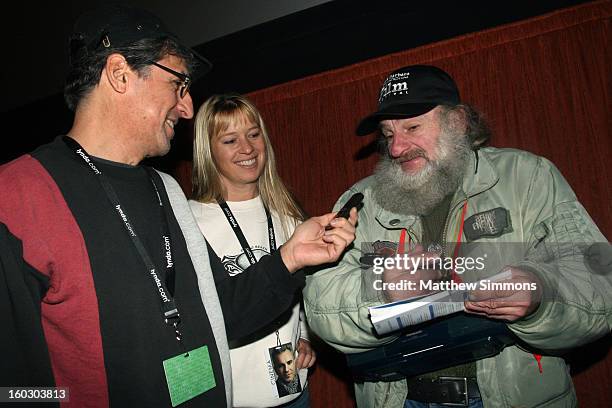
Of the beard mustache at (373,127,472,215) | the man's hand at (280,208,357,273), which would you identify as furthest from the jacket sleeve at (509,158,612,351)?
the man's hand at (280,208,357,273)

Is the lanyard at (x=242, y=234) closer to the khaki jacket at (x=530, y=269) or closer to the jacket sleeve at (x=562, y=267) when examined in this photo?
the khaki jacket at (x=530, y=269)

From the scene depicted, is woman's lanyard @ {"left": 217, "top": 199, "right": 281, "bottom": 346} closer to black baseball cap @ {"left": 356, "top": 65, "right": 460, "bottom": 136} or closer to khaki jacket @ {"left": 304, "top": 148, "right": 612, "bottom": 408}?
khaki jacket @ {"left": 304, "top": 148, "right": 612, "bottom": 408}

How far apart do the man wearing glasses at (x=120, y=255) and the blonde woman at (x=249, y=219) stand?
42 centimetres

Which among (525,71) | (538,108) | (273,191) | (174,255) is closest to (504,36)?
(525,71)

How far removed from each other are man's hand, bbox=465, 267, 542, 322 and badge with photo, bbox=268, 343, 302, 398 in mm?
1047

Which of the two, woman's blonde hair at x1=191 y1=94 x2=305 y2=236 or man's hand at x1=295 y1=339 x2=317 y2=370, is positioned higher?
woman's blonde hair at x1=191 y1=94 x2=305 y2=236

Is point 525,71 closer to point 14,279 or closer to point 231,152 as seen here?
point 231,152

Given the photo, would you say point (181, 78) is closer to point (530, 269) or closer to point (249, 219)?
point (249, 219)

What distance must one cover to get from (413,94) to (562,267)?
93 centimetres

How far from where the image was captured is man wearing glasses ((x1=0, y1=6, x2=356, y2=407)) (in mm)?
1157

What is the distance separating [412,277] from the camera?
139 cm

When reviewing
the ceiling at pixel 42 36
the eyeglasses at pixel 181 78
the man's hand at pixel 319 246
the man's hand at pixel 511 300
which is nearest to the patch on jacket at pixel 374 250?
the man's hand at pixel 319 246

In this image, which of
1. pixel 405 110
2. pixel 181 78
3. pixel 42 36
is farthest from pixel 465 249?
pixel 42 36

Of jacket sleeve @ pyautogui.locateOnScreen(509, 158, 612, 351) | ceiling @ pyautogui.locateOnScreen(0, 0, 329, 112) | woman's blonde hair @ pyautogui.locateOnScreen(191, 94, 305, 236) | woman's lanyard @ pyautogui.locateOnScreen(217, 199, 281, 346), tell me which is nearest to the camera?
jacket sleeve @ pyautogui.locateOnScreen(509, 158, 612, 351)
